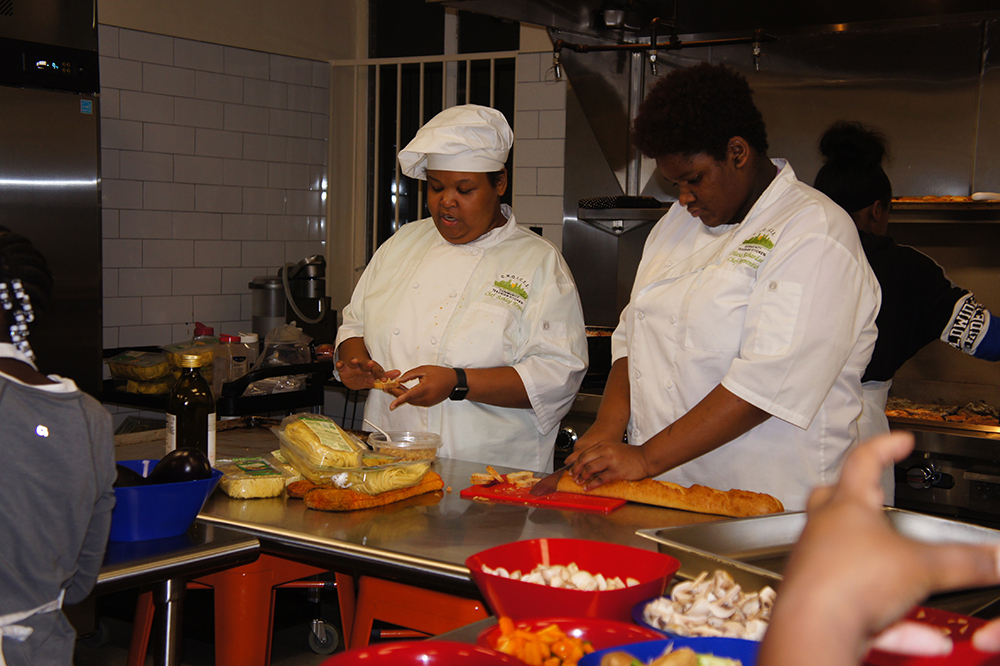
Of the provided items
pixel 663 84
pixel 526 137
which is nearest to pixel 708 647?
pixel 663 84

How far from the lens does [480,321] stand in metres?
2.41

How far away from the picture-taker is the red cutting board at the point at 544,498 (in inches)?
71.2

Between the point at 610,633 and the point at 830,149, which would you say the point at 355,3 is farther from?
the point at 610,633

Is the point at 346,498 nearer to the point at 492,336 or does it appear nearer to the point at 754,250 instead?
the point at 492,336

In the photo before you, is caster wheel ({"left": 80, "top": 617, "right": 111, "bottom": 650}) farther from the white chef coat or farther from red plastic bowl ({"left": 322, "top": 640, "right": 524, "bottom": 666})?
red plastic bowl ({"left": 322, "top": 640, "right": 524, "bottom": 666})

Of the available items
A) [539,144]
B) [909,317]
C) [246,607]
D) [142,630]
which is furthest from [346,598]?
[539,144]

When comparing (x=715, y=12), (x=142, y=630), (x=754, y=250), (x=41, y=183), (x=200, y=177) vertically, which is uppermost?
(x=715, y=12)

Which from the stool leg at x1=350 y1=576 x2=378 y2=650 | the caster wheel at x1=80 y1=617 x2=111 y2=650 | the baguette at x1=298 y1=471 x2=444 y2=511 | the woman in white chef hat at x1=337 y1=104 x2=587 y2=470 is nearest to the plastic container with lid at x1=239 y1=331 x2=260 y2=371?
the caster wheel at x1=80 y1=617 x2=111 y2=650

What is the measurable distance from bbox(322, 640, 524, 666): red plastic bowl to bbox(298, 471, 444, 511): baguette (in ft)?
2.90

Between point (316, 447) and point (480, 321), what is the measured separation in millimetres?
637

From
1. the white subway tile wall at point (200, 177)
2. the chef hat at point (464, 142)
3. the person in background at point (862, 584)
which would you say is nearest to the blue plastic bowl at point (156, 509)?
the chef hat at point (464, 142)

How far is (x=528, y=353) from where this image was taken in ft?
7.91

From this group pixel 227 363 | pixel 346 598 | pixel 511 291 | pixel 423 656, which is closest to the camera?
pixel 423 656

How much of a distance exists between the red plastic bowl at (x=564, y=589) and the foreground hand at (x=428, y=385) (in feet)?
3.20
